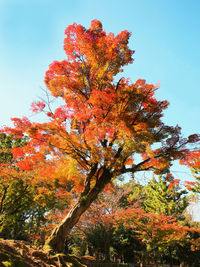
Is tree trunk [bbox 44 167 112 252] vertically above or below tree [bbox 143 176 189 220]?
below

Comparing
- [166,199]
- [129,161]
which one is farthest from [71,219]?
[166,199]

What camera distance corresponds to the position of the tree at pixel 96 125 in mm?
6805

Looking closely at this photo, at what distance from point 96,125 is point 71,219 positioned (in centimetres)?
371

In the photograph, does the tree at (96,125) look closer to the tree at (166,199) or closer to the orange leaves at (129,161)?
the orange leaves at (129,161)

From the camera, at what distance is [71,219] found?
700cm

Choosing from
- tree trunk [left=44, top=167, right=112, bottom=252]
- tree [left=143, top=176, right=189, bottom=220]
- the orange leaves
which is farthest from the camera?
tree [left=143, top=176, right=189, bottom=220]

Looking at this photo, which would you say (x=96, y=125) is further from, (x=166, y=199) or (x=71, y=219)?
(x=166, y=199)

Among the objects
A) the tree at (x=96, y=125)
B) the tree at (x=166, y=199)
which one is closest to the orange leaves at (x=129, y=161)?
the tree at (x=96, y=125)

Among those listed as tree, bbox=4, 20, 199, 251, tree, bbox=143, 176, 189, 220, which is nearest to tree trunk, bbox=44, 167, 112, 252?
tree, bbox=4, 20, 199, 251

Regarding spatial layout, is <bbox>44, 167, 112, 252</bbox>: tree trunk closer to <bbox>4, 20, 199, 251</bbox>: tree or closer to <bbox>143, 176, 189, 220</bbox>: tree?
<bbox>4, 20, 199, 251</bbox>: tree

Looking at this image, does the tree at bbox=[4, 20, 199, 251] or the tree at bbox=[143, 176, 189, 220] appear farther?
the tree at bbox=[143, 176, 189, 220]

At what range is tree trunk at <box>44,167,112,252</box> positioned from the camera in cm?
668

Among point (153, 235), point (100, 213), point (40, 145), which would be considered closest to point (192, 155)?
point (40, 145)

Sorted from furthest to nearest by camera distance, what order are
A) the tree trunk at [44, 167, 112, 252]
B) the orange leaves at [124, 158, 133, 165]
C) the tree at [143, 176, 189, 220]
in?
the tree at [143, 176, 189, 220] → the orange leaves at [124, 158, 133, 165] → the tree trunk at [44, 167, 112, 252]
